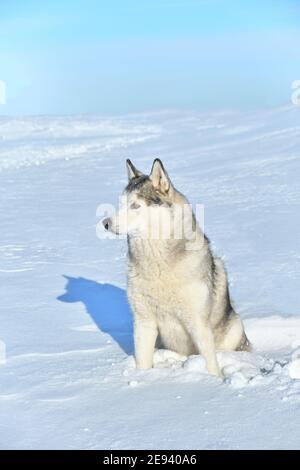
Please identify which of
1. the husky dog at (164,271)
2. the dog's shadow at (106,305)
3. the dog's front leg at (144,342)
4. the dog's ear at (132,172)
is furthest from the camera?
the dog's shadow at (106,305)

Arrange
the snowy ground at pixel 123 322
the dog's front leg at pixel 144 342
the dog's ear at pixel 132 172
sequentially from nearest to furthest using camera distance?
the snowy ground at pixel 123 322 < the dog's front leg at pixel 144 342 < the dog's ear at pixel 132 172

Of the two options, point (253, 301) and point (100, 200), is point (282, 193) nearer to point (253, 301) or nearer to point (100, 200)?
point (100, 200)

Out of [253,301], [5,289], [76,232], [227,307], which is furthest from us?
[76,232]

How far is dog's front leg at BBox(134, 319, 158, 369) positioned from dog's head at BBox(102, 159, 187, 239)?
24.8 inches

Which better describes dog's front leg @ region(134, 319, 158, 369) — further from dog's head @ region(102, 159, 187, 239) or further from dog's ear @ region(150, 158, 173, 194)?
dog's ear @ region(150, 158, 173, 194)

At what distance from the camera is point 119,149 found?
2188 cm

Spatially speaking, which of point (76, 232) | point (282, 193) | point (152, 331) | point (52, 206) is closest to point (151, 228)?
point (152, 331)

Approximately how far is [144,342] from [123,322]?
1.57 metres

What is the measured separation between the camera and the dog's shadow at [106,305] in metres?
5.68

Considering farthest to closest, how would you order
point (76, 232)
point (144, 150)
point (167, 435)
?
point (144, 150) → point (76, 232) → point (167, 435)

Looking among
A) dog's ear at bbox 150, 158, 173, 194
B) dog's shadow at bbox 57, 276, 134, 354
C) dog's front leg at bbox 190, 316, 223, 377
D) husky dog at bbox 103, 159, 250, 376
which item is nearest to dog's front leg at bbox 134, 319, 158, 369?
husky dog at bbox 103, 159, 250, 376

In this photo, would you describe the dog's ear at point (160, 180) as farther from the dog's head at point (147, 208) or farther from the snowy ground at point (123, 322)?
the snowy ground at point (123, 322)

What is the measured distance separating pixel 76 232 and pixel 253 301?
4.70 m

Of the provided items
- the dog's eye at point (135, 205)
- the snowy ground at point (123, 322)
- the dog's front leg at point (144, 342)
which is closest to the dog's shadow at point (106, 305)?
the snowy ground at point (123, 322)
